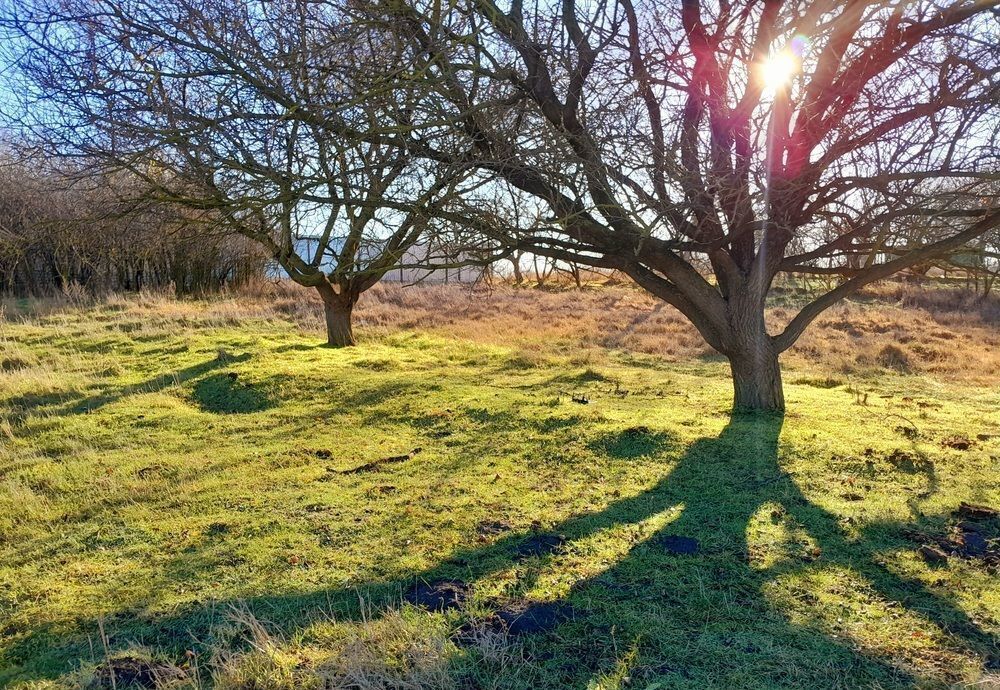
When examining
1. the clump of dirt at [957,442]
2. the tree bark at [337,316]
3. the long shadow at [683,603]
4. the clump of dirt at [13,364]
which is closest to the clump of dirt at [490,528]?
the long shadow at [683,603]

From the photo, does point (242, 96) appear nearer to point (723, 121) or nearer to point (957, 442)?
point (723, 121)

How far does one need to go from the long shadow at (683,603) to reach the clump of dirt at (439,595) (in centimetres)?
8

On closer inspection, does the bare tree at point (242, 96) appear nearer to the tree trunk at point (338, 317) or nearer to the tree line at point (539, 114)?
the tree line at point (539, 114)

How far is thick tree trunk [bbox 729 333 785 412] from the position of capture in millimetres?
7477

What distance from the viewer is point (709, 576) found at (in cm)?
391

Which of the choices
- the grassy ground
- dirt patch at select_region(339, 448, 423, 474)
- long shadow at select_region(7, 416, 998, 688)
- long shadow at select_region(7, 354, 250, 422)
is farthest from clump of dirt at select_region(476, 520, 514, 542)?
long shadow at select_region(7, 354, 250, 422)

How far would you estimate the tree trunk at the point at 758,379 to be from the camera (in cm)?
748

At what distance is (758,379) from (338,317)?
8.77m

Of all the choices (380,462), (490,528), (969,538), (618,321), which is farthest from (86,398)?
(618,321)

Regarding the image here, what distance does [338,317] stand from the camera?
44.0 feet

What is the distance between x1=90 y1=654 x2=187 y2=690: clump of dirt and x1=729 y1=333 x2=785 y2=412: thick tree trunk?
6363 mm

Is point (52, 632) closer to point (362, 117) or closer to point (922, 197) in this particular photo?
point (362, 117)

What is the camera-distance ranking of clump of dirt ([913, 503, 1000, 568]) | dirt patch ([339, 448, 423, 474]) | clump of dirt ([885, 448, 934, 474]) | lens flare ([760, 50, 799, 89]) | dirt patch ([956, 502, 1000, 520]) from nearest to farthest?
clump of dirt ([913, 503, 1000, 568]), dirt patch ([956, 502, 1000, 520]), lens flare ([760, 50, 799, 89]), clump of dirt ([885, 448, 934, 474]), dirt patch ([339, 448, 423, 474])

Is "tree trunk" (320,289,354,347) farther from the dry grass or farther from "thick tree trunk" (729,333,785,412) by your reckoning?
"thick tree trunk" (729,333,785,412)
